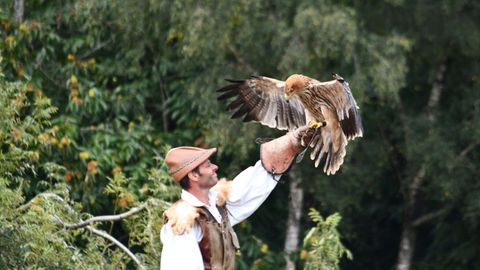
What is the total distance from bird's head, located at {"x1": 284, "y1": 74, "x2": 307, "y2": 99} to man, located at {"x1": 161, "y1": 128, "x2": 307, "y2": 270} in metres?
1.41

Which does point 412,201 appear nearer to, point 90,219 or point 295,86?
point 90,219

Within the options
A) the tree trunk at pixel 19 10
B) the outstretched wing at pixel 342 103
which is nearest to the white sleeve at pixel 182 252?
the outstretched wing at pixel 342 103

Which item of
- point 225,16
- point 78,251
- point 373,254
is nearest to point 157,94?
point 225,16

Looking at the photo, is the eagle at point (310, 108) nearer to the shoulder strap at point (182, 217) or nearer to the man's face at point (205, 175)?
the man's face at point (205, 175)

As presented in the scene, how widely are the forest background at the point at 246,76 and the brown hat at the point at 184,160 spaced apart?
4517 millimetres

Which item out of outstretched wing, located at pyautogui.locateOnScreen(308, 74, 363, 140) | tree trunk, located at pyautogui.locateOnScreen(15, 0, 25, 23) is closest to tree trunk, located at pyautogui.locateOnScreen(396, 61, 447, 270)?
tree trunk, located at pyautogui.locateOnScreen(15, 0, 25, 23)

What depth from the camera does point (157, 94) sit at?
14023 millimetres

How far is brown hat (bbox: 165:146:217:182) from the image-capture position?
6.18m

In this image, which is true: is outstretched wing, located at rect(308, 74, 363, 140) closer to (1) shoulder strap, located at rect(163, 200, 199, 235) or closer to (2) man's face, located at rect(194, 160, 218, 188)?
(2) man's face, located at rect(194, 160, 218, 188)

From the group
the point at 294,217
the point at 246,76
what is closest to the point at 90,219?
the point at 246,76

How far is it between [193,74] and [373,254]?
4517 millimetres

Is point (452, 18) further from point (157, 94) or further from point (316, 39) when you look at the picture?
point (157, 94)

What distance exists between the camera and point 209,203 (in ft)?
20.4

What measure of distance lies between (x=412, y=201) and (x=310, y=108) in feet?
25.9
